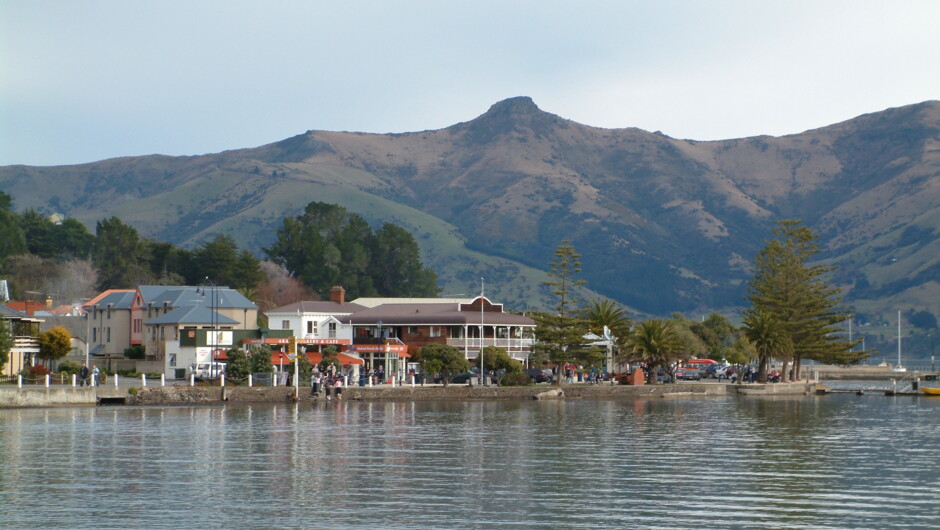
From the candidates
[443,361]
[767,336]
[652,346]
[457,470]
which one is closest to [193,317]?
[443,361]

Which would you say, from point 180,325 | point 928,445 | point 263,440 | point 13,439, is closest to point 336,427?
point 263,440

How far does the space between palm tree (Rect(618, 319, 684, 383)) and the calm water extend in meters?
25.5

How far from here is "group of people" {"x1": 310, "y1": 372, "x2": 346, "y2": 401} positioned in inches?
3339

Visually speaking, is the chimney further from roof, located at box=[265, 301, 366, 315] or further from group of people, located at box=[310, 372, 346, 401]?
group of people, located at box=[310, 372, 346, 401]

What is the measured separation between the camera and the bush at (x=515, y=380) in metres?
94.3

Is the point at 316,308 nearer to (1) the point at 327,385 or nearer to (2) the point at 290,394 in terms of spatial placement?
(1) the point at 327,385

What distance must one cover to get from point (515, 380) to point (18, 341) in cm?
3915

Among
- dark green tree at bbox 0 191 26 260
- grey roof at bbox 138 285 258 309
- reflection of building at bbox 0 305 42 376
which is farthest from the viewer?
dark green tree at bbox 0 191 26 260

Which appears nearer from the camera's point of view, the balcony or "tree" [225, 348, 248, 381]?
"tree" [225, 348, 248, 381]

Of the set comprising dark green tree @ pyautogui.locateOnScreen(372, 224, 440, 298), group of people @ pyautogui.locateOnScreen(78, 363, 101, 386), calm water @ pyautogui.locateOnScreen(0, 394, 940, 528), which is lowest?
calm water @ pyautogui.locateOnScreen(0, 394, 940, 528)

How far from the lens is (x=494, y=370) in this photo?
9681 cm

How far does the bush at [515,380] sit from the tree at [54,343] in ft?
115

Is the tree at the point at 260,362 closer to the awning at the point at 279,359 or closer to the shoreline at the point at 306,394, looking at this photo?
the shoreline at the point at 306,394

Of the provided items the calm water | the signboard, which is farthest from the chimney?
the calm water
